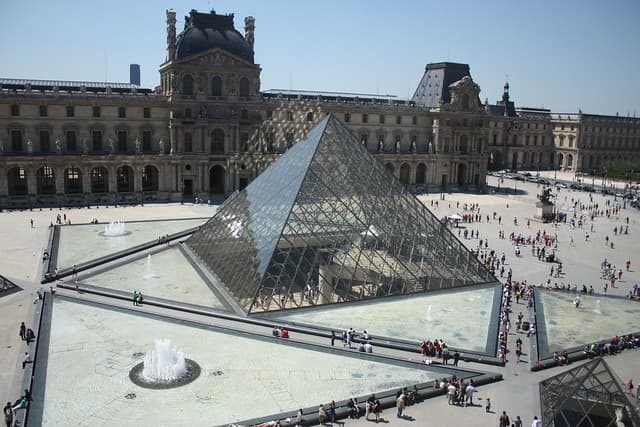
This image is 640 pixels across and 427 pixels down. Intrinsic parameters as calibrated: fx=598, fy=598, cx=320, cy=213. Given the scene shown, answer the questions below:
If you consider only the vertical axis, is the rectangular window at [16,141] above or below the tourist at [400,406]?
above

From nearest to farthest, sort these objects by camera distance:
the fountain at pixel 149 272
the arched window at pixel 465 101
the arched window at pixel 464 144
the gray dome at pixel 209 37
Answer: the fountain at pixel 149 272 → the gray dome at pixel 209 37 → the arched window at pixel 465 101 → the arched window at pixel 464 144

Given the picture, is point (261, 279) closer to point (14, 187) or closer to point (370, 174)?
point (370, 174)

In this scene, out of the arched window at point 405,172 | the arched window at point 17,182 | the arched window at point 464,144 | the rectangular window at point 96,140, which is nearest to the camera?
the arched window at point 17,182

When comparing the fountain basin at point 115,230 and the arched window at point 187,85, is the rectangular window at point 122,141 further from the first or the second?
the fountain basin at point 115,230

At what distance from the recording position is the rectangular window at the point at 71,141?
1909 inches

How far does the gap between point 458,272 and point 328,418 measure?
13.6 metres

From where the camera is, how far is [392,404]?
15.4 m

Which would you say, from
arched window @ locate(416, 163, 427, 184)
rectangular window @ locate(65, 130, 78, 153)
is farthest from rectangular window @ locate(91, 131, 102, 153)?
arched window @ locate(416, 163, 427, 184)

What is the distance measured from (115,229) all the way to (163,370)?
22.2 metres

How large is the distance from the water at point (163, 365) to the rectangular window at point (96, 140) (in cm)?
3677

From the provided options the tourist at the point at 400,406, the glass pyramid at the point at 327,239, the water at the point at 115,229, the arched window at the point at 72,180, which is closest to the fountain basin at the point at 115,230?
the water at the point at 115,229

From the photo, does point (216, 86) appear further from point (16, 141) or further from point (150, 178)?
point (16, 141)

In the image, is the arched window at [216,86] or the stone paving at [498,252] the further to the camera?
the arched window at [216,86]

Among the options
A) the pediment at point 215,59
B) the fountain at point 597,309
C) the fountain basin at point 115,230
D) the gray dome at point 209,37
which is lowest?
the fountain at point 597,309
